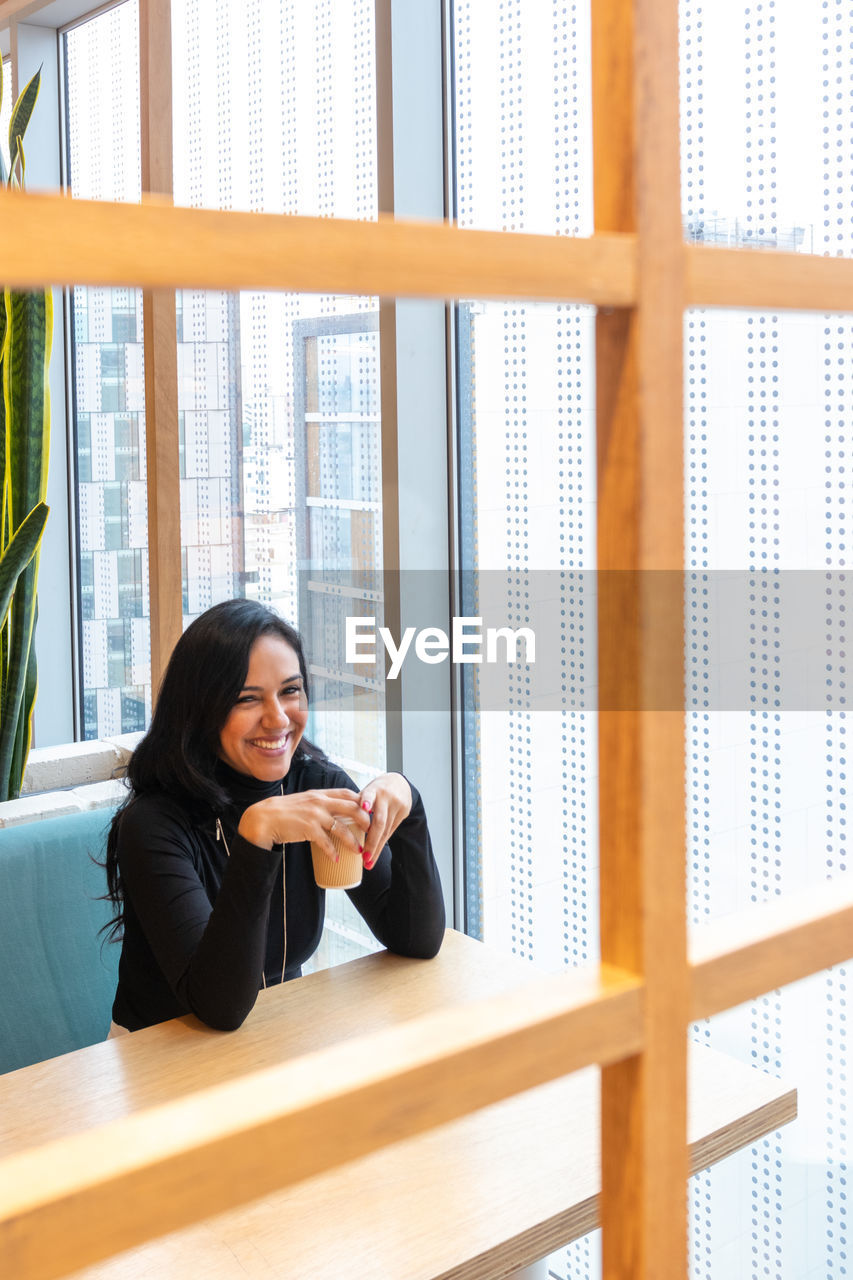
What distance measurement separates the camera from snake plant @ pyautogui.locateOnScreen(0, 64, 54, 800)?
83.7 inches

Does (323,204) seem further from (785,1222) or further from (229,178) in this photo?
(785,1222)

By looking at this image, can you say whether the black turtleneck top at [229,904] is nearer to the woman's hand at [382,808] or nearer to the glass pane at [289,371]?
the woman's hand at [382,808]

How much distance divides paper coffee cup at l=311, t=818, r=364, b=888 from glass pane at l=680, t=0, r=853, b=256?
80cm

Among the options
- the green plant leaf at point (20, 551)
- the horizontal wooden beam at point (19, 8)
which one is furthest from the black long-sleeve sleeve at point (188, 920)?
the horizontal wooden beam at point (19, 8)

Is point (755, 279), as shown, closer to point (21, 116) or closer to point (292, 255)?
point (292, 255)

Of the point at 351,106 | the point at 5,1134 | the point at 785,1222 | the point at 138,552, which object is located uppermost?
the point at 351,106

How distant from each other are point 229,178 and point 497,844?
1270 millimetres

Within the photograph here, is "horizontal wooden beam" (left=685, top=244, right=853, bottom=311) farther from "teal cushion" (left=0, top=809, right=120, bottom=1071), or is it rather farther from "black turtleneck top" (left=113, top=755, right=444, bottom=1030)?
"teal cushion" (left=0, top=809, right=120, bottom=1071)

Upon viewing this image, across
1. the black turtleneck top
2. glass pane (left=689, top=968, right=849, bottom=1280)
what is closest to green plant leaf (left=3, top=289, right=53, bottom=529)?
the black turtleneck top

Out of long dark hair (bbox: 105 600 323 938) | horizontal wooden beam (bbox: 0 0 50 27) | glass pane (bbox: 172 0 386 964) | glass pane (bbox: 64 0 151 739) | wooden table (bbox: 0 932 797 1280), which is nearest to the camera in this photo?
wooden table (bbox: 0 932 797 1280)

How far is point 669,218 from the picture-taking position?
449 millimetres

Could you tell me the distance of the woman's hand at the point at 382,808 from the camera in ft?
4.70

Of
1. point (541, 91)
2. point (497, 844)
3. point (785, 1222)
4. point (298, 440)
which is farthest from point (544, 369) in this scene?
point (785, 1222)

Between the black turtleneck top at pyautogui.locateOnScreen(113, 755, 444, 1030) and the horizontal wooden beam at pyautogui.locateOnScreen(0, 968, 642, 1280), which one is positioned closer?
the horizontal wooden beam at pyautogui.locateOnScreen(0, 968, 642, 1280)
